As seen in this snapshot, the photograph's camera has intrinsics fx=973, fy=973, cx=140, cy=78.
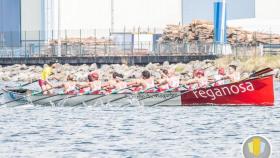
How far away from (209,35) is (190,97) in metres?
49.3

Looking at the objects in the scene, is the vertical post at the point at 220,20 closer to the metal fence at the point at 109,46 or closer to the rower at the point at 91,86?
the metal fence at the point at 109,46

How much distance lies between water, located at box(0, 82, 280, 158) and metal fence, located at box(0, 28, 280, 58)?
1557 inches

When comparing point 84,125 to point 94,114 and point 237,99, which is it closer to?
point 94,114

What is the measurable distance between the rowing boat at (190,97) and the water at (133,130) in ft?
0.92

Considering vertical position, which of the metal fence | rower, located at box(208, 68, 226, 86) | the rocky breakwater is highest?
the metal fence

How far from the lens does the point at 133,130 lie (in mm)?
28188

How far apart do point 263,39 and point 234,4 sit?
1003 cm

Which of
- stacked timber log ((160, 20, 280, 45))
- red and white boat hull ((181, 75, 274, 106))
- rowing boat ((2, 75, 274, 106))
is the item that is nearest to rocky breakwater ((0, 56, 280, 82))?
stacked timber log ((160, 20, 280, 45))

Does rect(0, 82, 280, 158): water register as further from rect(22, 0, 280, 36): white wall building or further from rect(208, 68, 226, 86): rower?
rect(22, 0, 280, 36): white wall building

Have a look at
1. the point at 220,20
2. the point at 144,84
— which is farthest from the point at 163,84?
the point at 220,20

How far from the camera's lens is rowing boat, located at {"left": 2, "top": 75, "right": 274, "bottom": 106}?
3516 centimetres

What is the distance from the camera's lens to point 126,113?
115 feet

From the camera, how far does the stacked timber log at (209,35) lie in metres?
83.2

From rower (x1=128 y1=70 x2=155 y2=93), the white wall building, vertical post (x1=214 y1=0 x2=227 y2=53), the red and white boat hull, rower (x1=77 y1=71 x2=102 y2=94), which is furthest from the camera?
the white wall building
